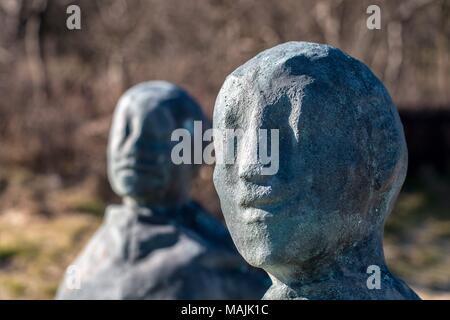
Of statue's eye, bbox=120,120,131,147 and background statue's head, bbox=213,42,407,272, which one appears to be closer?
background statue's head, bbox=213,42,407,272

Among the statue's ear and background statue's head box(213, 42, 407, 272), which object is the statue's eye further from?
the statue's ear

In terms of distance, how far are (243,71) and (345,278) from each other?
733mm

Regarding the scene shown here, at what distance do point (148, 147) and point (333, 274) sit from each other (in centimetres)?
259

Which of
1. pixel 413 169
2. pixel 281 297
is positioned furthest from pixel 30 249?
pixel 281 297

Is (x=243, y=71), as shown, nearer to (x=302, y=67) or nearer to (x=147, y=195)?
(x=302, y=67)

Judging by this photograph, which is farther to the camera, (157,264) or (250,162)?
(157,264)

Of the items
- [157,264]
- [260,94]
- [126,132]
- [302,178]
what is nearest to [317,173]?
[302,178]

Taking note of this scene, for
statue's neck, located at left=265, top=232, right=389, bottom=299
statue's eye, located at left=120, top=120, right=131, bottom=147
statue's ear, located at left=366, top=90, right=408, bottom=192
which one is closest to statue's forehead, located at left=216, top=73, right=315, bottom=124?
statue's ear, located at left=366, top=90, right=408, bottom=192

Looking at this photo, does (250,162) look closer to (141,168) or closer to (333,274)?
(333,274)

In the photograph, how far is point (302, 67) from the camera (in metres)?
2.56

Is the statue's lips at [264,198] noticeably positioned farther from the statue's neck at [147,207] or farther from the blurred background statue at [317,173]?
the statue's neck at [147,207]

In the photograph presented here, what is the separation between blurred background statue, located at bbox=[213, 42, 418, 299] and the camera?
98.7 inches

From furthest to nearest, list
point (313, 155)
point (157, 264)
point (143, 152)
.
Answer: point (143, 152) < point (157, 264) < point (313, 155)

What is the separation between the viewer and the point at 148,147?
16.4 ft
